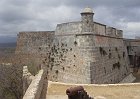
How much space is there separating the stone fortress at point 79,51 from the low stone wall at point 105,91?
4872mm

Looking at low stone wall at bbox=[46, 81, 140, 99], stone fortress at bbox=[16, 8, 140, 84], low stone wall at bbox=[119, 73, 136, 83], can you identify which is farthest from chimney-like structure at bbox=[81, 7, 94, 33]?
low stone wall at bbox=[119, 73, 136, 83]

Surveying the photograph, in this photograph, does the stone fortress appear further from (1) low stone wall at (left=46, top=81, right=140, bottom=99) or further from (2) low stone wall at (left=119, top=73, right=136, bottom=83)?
(1) low stone wall at (left=46, top=81, right=140, bottom=99)

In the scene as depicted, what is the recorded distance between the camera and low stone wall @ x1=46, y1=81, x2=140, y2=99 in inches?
493

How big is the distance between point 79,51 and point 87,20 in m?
2.07

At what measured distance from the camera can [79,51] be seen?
2027cm

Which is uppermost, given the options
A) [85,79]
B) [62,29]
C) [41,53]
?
[62,29]

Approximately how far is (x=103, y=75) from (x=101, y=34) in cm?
271

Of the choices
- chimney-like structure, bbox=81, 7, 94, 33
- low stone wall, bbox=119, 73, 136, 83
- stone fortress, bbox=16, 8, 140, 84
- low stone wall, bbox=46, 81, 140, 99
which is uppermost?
chimney-like structure, bbox=81, 7, 94, 33

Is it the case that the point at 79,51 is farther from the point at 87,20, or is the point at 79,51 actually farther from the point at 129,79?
the point at 129,79

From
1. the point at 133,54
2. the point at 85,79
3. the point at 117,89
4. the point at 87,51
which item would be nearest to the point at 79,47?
the point at 87,51

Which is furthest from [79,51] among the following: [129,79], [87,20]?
[129,79]

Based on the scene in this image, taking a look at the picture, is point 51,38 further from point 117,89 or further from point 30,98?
point 30,98

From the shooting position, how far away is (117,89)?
1411 cm

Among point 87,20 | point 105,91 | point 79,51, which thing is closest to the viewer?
point 105,91
